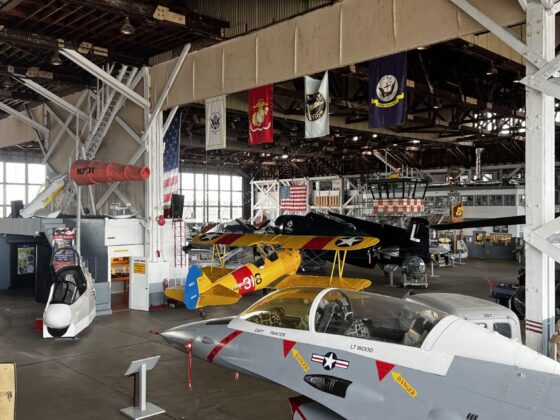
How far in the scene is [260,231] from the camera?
23.3 metres

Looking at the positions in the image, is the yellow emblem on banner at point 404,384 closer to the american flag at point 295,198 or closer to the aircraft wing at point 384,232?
the aircraft wing at point 384,232

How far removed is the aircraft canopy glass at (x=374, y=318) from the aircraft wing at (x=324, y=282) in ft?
22.9

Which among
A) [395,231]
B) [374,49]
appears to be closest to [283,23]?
[374,49]

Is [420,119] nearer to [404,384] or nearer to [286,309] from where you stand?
[286,309]

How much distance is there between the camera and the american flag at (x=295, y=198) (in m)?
41.4

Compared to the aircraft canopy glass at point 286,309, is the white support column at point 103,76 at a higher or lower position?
higher

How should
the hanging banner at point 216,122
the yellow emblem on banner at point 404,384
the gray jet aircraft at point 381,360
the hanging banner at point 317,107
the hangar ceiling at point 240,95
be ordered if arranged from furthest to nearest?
the hanging banner at point 216,122 < the hangar ceiling at point 240,95 < the hanging banner at point 317,107 < the yellow emblem on banner at point 404,384 < the gray jet aircraft at point 381,360

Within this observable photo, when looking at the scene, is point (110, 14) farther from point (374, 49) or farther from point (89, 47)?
point (374, 49)

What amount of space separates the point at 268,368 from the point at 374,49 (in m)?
6.35

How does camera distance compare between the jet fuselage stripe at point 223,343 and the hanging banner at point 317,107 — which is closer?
the jet fuselage stripe at point 223,343

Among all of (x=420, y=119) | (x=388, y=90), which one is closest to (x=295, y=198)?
(x=420, y=119)

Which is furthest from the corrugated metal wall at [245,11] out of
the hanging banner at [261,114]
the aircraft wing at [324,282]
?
the aircraft wing at [324,282]

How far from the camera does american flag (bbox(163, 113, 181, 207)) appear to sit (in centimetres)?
1519

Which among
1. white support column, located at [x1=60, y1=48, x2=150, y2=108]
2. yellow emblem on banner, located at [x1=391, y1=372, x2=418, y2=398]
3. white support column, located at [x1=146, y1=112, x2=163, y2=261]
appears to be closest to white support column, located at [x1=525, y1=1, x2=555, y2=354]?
yellow emblem on banner, located at [x1=391, y1=372, x2=418, y2=398]
